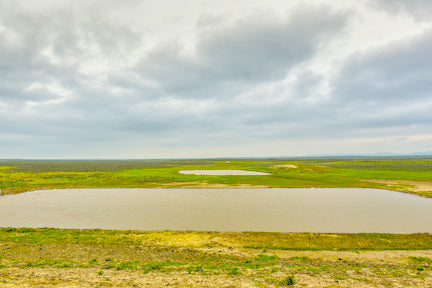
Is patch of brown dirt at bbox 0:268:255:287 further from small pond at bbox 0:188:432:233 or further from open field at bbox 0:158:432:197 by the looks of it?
open field at bbox 0:158:432:197

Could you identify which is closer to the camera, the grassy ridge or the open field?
the grassy ridge

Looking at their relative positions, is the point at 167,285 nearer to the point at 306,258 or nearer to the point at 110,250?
the point at 110,250

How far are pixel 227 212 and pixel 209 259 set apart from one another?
46.3 feet

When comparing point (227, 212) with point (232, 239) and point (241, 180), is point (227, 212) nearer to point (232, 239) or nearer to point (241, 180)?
point (232, 239)

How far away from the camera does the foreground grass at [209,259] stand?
39.8 feet

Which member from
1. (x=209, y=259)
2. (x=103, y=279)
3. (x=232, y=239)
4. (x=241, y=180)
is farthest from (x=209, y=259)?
(x=241, y=180)

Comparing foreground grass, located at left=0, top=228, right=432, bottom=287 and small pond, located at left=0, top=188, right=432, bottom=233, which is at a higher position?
foreground grass, located at left=0, top=228, right=432, bottom=287

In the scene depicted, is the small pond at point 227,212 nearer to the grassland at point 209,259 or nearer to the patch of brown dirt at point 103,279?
the grassland at point 209,259

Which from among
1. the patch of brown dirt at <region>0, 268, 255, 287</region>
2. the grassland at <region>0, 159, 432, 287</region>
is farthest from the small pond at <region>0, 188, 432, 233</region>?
the patch of brown dirt at <region>0, 268, 255, 287</region>

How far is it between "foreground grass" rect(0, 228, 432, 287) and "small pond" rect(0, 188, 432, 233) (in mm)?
2857

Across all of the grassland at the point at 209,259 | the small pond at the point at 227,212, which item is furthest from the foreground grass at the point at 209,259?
the small pond at the point at 227,212

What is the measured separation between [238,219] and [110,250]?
1478cm

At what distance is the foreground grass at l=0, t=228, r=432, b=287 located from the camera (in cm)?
1212

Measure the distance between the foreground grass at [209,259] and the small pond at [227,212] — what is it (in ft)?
9.37
